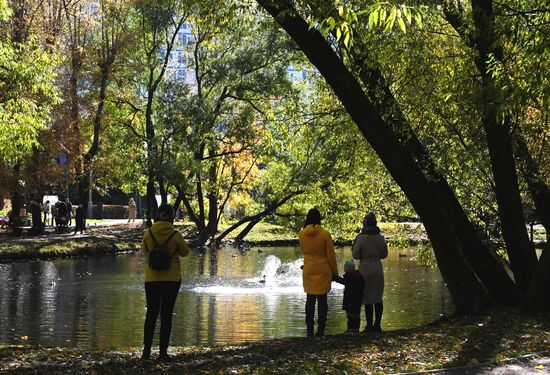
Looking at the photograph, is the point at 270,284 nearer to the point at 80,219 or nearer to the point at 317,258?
the point at 317,258

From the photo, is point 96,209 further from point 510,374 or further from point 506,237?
point 510,374

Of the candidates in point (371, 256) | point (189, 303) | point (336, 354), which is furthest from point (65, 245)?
point (336, 354)

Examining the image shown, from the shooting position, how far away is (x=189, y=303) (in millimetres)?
19031

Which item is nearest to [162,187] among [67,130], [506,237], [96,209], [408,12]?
[67,130]

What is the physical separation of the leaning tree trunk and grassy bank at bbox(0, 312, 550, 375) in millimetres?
768

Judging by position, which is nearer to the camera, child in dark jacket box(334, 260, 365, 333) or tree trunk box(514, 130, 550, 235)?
child in dark jacket box(334, 260, 365, 333)

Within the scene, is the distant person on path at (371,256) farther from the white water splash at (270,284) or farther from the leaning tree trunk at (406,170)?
the white water splash at (270,284)

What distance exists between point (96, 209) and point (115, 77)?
2233 cm

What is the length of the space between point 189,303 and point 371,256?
8.65 m

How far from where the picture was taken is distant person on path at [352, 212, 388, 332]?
36.6 ft

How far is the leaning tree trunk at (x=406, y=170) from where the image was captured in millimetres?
10828

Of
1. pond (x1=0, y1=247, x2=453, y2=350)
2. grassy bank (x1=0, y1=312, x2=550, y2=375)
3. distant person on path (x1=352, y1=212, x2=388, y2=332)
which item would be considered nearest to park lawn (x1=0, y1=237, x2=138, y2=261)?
pond (x1=0, y1=247, x2=453, y2=350)

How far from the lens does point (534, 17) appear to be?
10188 millimetres

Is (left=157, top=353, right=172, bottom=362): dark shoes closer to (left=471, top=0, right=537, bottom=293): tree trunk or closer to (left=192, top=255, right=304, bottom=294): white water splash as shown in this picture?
(left=471, top=0, right=537, bottom=293): tree trunk
